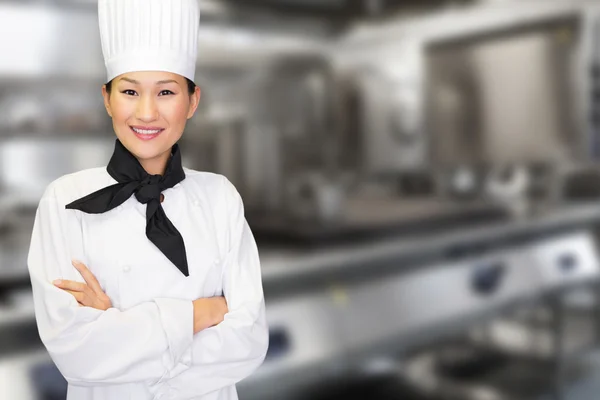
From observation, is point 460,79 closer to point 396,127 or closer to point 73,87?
point 396,127

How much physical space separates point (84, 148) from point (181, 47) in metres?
0.42

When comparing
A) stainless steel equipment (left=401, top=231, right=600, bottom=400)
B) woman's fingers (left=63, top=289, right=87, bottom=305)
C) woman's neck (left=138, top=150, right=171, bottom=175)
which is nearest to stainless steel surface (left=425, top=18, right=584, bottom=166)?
stainless steel equipment (left=401, top=231, right=600, bottom=400)

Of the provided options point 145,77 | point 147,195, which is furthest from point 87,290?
point 145,77

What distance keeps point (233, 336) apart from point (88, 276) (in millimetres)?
159

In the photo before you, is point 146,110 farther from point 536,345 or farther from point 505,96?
point 536,345

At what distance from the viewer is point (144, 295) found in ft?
2.15

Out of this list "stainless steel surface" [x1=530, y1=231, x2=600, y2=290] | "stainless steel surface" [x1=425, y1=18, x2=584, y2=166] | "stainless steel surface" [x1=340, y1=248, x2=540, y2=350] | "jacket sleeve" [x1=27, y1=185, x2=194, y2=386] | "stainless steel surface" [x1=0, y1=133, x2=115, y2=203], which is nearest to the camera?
"jacket sleeve" [x1=27, y1=185, x2=194, y2=386]

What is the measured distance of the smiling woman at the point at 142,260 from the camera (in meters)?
0.61

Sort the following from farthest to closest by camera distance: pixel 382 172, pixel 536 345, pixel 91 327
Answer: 1. pixel 536 345
2. pixel 382 172
3. pixel 91 327

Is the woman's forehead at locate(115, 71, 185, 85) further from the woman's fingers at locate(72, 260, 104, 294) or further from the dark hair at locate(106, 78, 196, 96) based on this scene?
the woman's fingers at locate(72, 260, 104, 294)

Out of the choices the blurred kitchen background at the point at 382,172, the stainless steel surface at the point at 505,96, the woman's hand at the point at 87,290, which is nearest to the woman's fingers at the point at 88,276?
the woman's hand at the point at 87,290

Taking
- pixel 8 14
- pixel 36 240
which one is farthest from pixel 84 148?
pixel 36 240

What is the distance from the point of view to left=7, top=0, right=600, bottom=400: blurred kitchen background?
3.27 feet

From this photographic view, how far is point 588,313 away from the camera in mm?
1762
